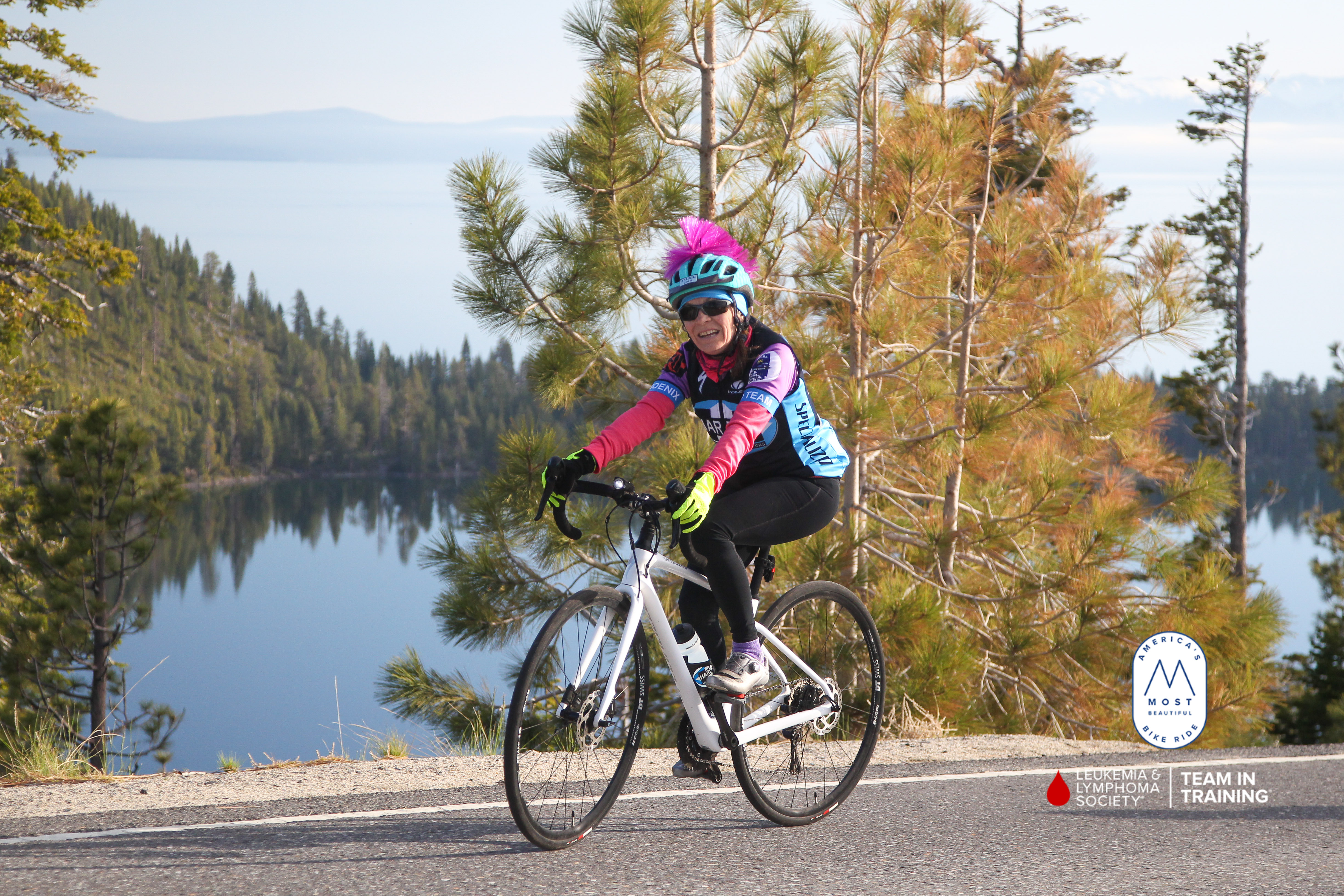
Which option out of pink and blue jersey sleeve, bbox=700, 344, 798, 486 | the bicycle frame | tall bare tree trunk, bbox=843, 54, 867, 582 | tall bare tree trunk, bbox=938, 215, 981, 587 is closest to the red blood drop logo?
the bicycle frame

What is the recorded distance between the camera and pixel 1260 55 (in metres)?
25.6

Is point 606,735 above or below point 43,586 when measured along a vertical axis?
above

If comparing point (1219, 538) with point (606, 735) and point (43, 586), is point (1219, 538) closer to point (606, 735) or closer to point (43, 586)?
point (606, 735)

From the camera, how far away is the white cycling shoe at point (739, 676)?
3180mm

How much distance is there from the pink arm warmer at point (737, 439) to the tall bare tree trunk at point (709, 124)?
20.0 feet

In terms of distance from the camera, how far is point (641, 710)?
3334mm

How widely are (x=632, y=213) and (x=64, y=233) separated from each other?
11062mm

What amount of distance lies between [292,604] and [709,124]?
4137 inches

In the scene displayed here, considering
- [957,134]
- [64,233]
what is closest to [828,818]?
[957,134]

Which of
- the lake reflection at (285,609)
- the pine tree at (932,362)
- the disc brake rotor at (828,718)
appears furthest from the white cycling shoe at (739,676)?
the lake reflection at (285,609)

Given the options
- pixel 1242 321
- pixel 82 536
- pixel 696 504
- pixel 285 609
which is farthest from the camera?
pixel 285 609

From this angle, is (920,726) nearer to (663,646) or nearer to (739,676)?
(739,676)

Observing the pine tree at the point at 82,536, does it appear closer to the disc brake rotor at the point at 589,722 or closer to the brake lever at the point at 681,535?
the disc brake rotor at the point at 589,722

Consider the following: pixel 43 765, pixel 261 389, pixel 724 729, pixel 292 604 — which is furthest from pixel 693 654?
pixel 261 389
